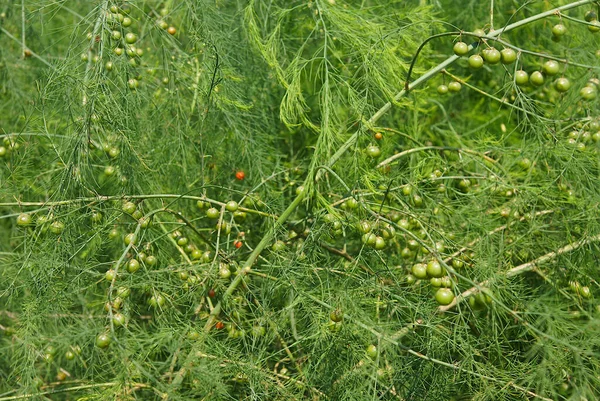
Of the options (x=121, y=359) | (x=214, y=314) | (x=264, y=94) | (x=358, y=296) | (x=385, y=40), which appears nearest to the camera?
(x=121, y=359)

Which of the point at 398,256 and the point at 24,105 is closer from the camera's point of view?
the point at 398,256

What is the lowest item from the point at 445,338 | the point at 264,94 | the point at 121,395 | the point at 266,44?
the point at 121,395

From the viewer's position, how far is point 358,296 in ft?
5.59

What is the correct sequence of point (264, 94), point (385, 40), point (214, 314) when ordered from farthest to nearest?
point (264, 94) < point (385, 40) < point (214, 314)

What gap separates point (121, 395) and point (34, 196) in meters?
0.88

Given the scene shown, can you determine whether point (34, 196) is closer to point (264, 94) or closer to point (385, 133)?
point (264, 94)

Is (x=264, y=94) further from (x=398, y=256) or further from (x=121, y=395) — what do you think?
(x=121, y=395)

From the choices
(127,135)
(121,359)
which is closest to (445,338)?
(121,359)

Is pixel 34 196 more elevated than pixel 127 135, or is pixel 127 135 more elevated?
pixel 127 135

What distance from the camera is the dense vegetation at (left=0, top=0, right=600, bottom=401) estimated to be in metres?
1.66

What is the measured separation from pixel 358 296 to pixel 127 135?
0.82 meters

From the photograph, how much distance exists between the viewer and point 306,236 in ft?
6.31

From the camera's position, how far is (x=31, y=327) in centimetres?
181

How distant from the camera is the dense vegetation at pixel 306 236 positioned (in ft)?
5.43
